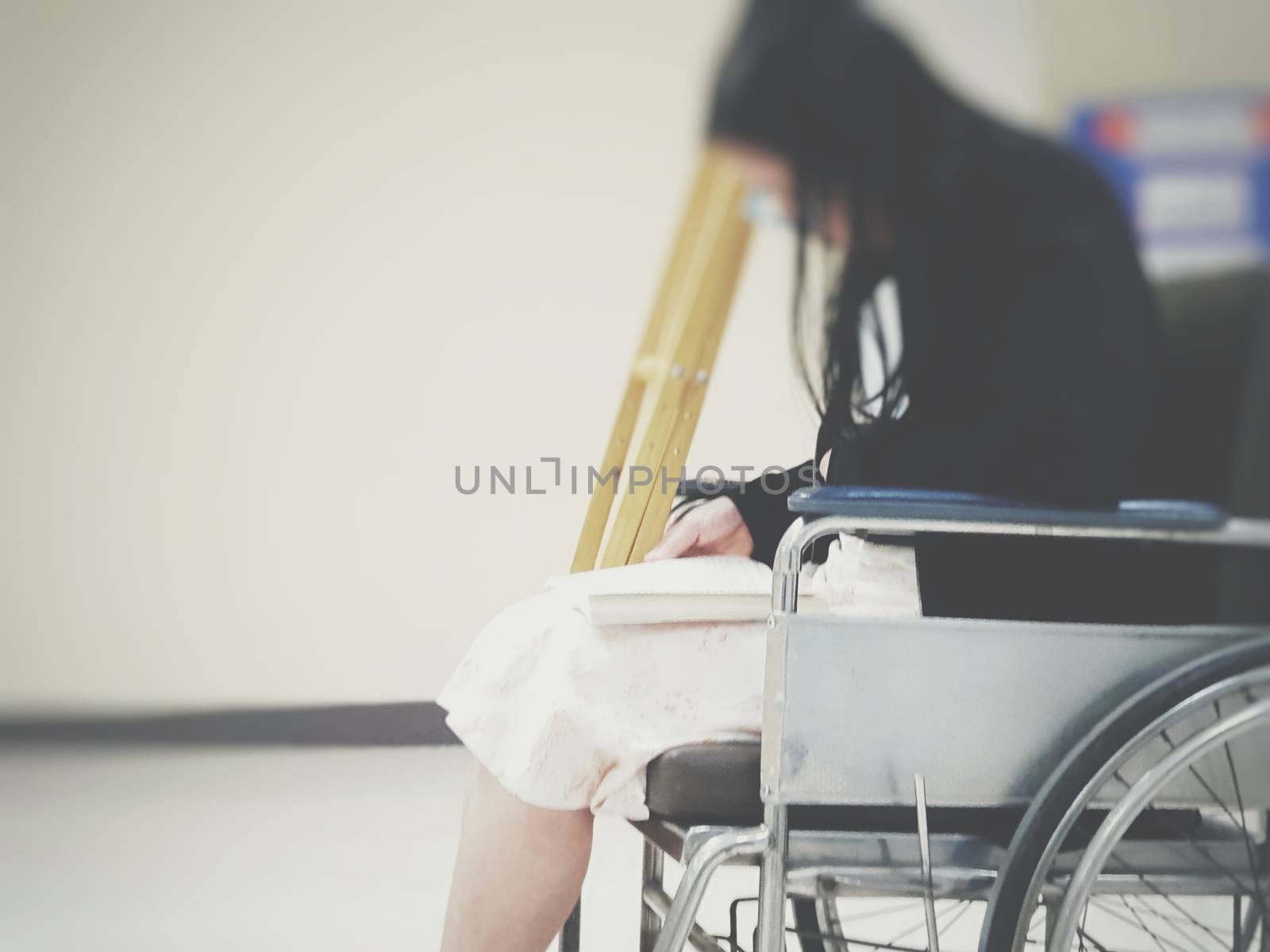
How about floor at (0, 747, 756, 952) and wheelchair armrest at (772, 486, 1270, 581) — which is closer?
wheelchair armrest at (772, 486, 1270, 581)

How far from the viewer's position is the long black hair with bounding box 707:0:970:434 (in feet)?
3.18

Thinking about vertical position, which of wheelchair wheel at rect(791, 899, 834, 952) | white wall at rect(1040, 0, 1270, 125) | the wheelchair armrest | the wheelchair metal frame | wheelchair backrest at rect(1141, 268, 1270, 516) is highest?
white wall at rect(1040, 0, 1270, 125)

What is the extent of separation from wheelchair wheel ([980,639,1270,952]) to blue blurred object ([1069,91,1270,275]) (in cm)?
67

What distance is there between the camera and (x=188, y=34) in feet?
7.66

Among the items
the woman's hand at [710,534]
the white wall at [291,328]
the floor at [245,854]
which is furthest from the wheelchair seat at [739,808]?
the white wall at [291,328]

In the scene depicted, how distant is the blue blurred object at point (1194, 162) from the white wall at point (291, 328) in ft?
2.68

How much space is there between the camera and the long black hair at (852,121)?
0.97 m

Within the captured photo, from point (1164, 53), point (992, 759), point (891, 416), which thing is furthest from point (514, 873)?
point (1164, 53)

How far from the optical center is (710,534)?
3.91 feet

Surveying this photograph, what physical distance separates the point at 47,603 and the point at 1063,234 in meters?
2.47

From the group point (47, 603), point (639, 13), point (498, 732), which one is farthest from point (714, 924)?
point (47, 603)

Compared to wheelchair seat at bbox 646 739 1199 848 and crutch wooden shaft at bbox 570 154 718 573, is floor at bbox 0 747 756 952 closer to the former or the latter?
crutch wooden shaft at bbox 570 154 718 573

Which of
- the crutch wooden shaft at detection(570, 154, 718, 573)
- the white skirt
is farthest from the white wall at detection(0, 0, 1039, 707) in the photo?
the white skirt

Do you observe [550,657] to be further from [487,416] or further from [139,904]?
[487,416]
